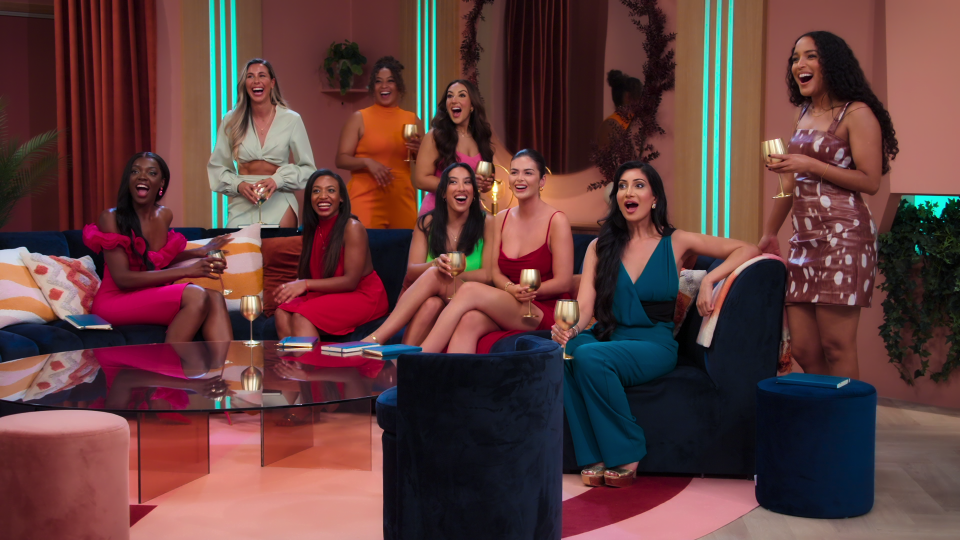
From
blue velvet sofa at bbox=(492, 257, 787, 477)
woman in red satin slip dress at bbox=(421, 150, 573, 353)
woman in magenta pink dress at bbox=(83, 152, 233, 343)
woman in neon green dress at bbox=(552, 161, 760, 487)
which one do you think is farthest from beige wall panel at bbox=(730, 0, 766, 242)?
woman in magenta pink dress at bbox=(83, 152, 233, 343)

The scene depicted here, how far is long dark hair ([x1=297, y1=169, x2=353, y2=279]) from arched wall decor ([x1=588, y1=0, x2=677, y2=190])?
99.5 inches

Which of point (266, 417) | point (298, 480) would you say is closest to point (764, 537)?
point (298, 480)

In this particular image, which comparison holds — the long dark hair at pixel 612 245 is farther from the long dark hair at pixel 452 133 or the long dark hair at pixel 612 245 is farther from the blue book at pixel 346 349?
the long dark hair at pixel 452 133

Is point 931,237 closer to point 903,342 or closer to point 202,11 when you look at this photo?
point 903,342

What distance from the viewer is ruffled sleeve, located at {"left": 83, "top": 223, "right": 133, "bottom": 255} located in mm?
4086

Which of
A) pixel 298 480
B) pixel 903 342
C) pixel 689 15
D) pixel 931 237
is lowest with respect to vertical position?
pixel 298 480

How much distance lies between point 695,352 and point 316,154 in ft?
16.5

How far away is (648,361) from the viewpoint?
10.4ft

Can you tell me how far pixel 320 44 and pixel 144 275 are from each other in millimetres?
4030

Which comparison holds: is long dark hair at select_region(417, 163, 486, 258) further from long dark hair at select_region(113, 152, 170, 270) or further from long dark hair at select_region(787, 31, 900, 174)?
long dark hair at select_region(787, 31, 900, 174)

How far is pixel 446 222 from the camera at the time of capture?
13.8 ft

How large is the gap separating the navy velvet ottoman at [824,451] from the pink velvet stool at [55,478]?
203 centimetres

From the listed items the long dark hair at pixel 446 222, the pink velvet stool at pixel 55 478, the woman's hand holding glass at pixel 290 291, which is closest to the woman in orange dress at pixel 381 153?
the long dark hair at pixel 446 222

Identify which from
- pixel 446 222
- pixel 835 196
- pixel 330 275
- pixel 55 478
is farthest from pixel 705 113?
pixel 55 478
